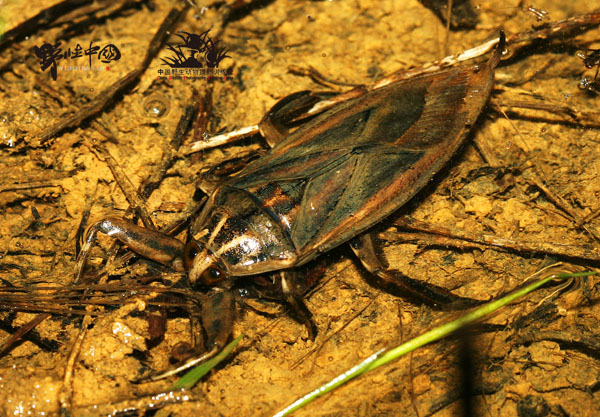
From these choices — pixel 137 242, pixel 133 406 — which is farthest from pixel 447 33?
pixel 133 406

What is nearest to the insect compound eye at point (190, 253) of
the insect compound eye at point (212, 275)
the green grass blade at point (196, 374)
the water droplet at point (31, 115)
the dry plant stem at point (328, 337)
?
the insect compound eye at point (212, 275)

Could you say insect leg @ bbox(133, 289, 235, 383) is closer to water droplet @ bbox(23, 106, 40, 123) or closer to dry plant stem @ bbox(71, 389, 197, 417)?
dry plant stem @ bbox(71, 389, 197, 417)

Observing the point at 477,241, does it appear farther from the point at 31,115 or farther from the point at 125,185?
the point at 31,115

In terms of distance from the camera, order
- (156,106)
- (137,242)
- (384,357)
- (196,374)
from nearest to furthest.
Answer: (384,357) → (196,374) → (137,242) → (156,106)

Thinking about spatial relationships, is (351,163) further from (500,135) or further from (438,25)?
(438,25)

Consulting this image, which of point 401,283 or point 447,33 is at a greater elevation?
point 447,33
